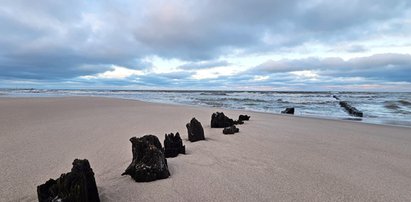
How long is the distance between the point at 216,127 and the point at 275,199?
5.36 meters

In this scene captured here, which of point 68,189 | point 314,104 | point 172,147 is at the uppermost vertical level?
point 68,189

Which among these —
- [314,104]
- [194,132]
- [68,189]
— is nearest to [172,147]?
[194,132]

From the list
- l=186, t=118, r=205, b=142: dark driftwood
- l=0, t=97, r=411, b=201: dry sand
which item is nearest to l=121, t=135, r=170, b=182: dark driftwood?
l=0, t=97, r=411, b=201: dry sand

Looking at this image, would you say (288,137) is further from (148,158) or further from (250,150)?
(148,158)

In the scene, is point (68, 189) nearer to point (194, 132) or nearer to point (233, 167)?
point (233, 167)

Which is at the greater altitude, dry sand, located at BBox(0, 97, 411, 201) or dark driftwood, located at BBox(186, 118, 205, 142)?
dark driftwood, located at BBox(186, 118, 205, 142)

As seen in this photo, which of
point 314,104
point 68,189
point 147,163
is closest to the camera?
point 68,189

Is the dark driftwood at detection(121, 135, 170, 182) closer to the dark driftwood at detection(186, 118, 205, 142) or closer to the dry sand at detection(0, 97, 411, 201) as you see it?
the dry sand at detection(0, 97, 411, 201)

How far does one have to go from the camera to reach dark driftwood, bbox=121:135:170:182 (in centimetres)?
336

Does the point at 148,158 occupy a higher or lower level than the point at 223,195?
higher

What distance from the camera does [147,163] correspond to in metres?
3.44

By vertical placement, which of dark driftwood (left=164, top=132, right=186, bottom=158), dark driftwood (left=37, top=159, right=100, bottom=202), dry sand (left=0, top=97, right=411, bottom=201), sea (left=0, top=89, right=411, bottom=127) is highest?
dark driftwood (left=37, top=159, right=100, bottom=202)

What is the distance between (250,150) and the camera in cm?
521

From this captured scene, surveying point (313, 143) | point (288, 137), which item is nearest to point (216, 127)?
point (288, 137)
